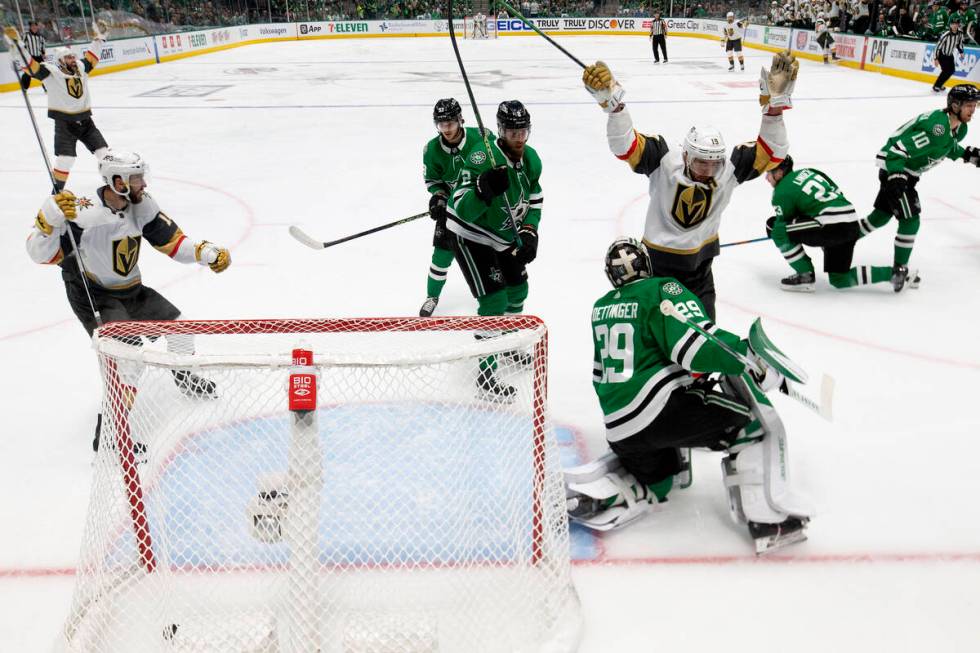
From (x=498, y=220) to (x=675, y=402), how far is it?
1.28 m

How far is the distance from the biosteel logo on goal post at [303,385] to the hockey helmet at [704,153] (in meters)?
1.74

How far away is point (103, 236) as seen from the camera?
2.94m

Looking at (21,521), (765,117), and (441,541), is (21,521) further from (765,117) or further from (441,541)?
(765,117)

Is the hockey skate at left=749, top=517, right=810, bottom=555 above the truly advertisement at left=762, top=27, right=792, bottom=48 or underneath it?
underneath

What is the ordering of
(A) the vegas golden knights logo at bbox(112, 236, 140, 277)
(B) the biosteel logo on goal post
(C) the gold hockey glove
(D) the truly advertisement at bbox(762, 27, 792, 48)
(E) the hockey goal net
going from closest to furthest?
(B) the biosteel logo on goal post → (C) the gold hockey glove → (A) the vegas golden knights logo at bbox(112, 236, 140, 277) → (D) the truly advertisement at bbox(762, 27, 792, 48) → (E) the hockey goal net

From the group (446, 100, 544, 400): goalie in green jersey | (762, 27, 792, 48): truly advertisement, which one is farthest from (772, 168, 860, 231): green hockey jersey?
(762, 27, 792, 48): truly advertisement

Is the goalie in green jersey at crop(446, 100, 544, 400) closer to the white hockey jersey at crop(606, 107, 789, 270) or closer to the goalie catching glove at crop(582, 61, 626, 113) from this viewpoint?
the goalie catching glove at crop(582, 61, 626, 113)

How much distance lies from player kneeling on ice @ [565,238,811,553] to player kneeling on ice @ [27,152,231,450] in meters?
1.53

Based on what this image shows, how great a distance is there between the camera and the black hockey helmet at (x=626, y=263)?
2342mm

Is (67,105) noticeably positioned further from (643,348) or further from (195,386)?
(643,348)

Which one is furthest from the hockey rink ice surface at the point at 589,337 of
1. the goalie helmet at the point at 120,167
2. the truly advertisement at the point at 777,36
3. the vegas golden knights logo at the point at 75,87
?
the truly advertisement at the point at 777,36

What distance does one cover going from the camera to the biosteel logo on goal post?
178cm

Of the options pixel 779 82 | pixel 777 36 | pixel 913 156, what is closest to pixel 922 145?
pixel 913 156

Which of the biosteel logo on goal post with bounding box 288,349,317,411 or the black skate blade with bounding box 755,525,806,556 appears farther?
the black skate blade with bounding box 755,525,806,556
